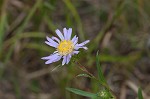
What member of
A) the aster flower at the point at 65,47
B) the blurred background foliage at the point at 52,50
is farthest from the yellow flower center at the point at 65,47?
the blurred background foliage at the point at 52,50

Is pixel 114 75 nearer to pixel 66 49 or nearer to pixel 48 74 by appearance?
pixel 48 74

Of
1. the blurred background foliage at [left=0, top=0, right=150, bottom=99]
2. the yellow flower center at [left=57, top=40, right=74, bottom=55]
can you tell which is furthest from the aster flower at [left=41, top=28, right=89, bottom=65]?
the blurred background foliage at [left=0, top=0, right=150, bottom=99]

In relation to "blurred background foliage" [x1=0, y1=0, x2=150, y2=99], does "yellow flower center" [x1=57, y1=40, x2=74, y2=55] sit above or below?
below

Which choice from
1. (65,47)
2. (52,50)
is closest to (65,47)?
(65,47)

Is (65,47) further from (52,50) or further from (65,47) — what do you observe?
(52,50)

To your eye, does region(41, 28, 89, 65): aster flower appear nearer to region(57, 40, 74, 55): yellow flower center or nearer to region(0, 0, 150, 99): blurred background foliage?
region(57, 40, 74, 55): yellow flower center
